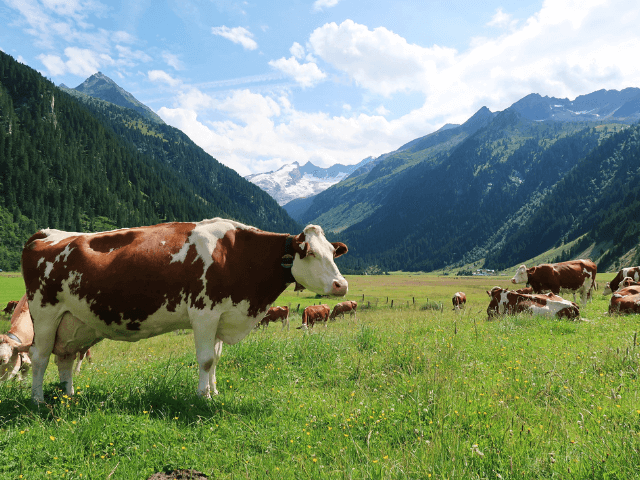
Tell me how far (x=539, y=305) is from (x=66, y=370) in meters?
16.0

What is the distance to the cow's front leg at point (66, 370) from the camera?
643 centimetres

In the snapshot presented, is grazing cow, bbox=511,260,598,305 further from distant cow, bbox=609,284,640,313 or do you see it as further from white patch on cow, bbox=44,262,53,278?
white patch on cow, bbox=44,262,53,278

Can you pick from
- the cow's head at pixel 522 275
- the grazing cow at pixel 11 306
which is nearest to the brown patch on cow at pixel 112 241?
the cow's head at pixel 522 275

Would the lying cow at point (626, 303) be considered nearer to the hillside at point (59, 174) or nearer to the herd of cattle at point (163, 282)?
the herd of cattle at point (163, 282)

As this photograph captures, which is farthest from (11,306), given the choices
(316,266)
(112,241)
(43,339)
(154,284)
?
(316,266)

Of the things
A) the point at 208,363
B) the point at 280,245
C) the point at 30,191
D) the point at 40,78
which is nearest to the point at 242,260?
the point at 280,245

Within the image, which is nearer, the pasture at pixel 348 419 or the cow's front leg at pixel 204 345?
the pasture at pixel 348 419

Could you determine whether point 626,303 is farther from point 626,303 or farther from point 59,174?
point 59,174

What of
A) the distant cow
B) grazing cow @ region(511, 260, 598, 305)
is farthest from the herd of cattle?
grazing cow @ region(511, 260, 598, 305)

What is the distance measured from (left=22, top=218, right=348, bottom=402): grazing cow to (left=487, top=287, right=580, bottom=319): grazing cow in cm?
1173

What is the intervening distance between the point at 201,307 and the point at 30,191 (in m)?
163

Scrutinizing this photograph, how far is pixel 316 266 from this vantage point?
6.24 metres

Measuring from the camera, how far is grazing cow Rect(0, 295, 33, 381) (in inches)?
347

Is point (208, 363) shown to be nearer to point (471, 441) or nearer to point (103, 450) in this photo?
point (103, 450)
